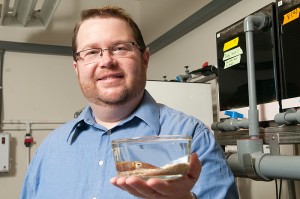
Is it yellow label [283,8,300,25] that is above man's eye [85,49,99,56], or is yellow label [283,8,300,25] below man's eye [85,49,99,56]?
above

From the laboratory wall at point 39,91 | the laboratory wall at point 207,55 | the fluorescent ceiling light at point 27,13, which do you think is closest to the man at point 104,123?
the laboratory wall at point 207,55

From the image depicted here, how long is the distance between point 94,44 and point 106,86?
0.53 feet

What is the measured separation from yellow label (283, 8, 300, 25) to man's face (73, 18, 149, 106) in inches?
22.0

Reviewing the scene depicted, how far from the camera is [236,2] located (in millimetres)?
2215

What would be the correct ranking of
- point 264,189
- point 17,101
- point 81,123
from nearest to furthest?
point 81,123, point 264,189, point 17,101

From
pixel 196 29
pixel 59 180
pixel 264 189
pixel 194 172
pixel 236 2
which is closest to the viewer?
pixel 194 172

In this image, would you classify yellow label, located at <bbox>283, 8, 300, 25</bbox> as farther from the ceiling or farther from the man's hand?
the ceiling

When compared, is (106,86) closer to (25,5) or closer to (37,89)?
(25,5)

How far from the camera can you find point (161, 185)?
0.58m

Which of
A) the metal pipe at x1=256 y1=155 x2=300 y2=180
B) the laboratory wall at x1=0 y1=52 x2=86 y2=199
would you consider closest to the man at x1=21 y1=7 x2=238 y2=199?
the metal pipe at x1=256 y1=155 x2=300 y2=180

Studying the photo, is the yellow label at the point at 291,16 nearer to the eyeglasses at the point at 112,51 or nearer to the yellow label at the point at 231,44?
the yellow label at the point at 231,44

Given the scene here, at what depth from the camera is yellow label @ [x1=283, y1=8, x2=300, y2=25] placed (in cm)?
115

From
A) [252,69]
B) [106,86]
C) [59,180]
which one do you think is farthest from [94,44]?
[252,69]

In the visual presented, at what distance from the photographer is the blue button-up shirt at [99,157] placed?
97 cm
